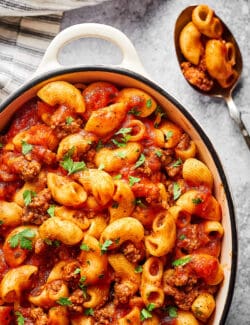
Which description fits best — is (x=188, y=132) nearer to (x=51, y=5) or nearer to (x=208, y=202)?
(x=208, y=202)

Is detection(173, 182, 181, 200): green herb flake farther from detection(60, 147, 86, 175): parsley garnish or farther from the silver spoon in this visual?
the silver spoon

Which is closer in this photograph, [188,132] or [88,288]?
[88,288]

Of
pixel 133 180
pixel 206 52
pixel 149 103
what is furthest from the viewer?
pixel 206 52

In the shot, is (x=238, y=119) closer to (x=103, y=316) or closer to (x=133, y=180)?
(x=133, y=180)

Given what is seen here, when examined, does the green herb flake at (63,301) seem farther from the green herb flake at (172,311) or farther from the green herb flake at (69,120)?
the green herb flake at (69,120)

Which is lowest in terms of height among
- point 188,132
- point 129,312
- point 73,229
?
point 129,312

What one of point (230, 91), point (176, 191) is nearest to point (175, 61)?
point (230, 91)

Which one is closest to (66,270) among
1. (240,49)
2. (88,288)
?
(88,288)
